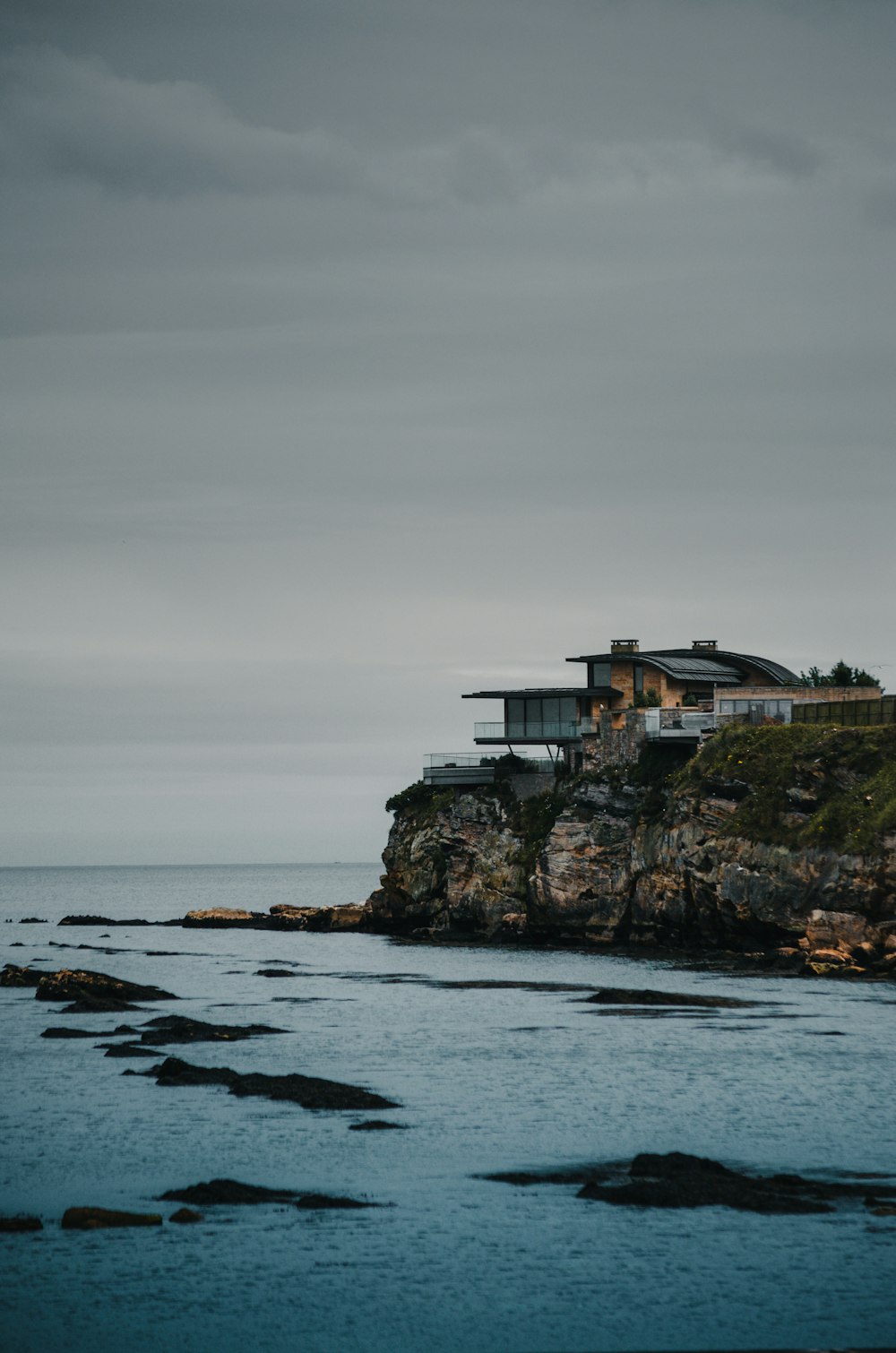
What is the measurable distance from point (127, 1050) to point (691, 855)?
43156mm

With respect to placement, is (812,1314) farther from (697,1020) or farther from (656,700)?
(656,700)

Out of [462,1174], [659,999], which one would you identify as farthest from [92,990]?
[462,1174]

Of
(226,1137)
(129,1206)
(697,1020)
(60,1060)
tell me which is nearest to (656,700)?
(697,1020)

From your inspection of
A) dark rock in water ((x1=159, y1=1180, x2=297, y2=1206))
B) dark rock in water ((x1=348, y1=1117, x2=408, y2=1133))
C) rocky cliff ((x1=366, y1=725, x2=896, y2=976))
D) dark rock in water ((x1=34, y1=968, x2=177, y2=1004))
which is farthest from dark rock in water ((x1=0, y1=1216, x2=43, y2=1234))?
rocky cliff ((x1=366, y1=725, x2=896, y2=976))

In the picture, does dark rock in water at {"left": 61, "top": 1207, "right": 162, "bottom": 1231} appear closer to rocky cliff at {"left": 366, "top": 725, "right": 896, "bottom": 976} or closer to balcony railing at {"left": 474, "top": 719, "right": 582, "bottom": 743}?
rocky cliff at {"left": 366, "top": 725, "right": 896, "bottom": 976}

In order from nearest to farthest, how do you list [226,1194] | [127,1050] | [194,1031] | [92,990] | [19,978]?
[226,1194]
[127,1050]
[194,1031]
[92,990]
[19,978]

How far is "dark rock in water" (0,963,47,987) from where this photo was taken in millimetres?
81688

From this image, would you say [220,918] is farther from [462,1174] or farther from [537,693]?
[462,1174]

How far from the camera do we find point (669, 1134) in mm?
39312

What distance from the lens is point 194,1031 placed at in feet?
197

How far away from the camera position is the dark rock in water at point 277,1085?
44.3 m

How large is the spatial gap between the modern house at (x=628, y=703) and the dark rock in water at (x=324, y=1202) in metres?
67.6

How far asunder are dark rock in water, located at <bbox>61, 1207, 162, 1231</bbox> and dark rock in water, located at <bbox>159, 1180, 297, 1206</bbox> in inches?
69.5

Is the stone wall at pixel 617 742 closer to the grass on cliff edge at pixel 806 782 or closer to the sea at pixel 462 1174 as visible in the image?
the grass on cliff edge at pixel 806 782
